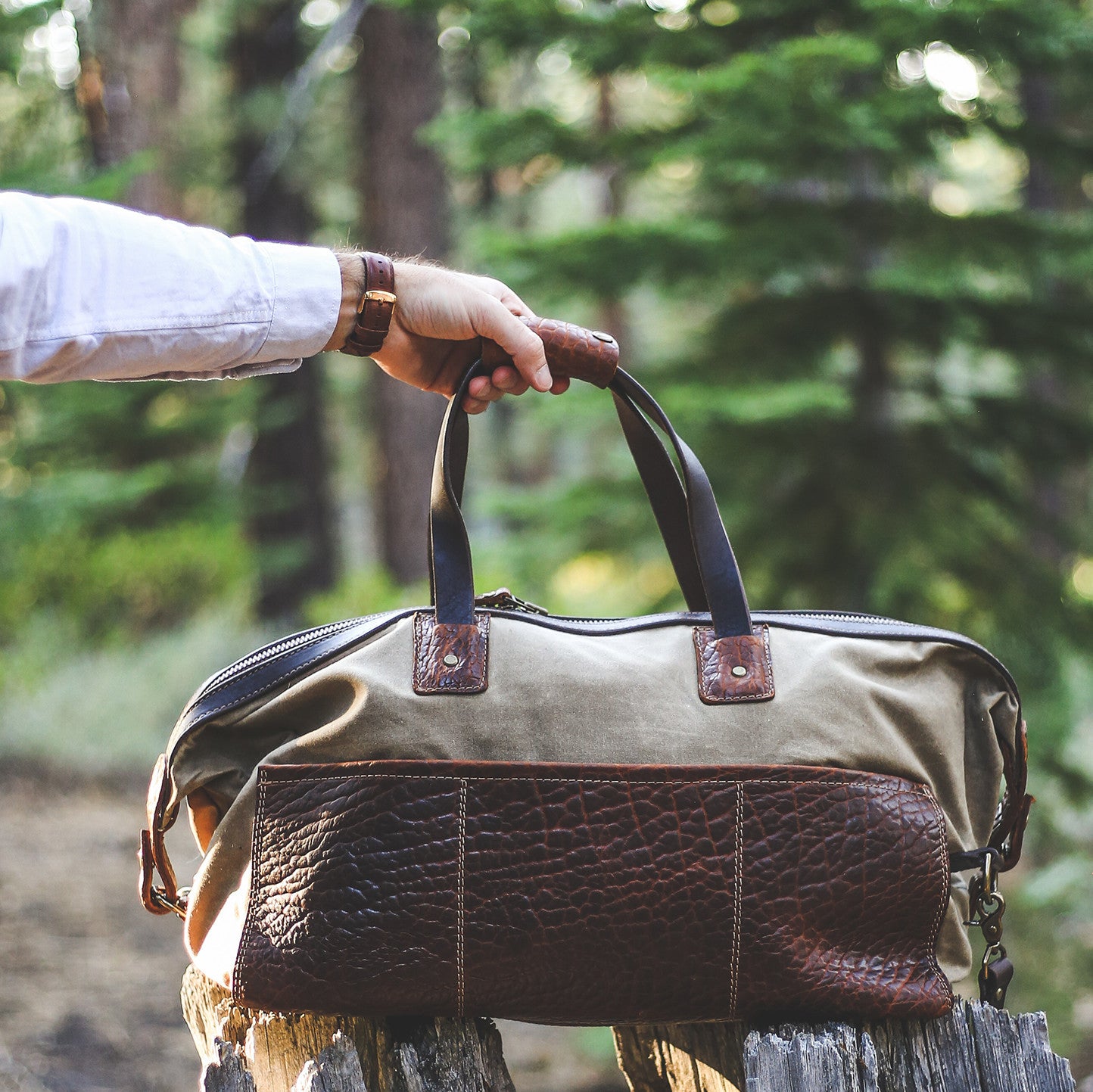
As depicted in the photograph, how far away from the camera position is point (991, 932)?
137 cm

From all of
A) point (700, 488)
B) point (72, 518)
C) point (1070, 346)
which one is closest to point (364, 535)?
point (72, 518)

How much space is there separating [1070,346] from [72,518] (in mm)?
5153

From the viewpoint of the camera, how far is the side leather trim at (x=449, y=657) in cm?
127

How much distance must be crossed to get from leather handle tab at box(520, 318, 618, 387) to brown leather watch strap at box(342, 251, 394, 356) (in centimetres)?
21

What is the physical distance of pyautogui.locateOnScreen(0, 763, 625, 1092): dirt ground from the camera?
11.4 feet

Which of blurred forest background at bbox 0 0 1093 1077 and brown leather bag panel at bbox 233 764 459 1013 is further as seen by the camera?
blurred forest background at bbox 0 0 1093 1077

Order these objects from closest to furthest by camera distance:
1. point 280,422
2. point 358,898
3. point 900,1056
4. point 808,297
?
point 358,898 < point 900,1056 < point 808,297 < point 280,422

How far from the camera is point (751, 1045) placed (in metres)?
1.25

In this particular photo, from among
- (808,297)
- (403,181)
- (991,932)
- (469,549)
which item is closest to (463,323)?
(469,549)

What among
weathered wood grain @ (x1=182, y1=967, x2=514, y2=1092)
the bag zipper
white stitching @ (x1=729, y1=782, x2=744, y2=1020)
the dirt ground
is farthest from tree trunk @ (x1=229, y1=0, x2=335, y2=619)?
white stitching @ (x1=729, y1=782, x2=744, y2=1020)

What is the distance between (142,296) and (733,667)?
92 centimetres

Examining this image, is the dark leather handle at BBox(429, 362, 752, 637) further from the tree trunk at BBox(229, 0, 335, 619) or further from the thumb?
the tree trunk at BBox(229, 0, 335, 619)

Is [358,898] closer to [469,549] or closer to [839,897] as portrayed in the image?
[469,549]

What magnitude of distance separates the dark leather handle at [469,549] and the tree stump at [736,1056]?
1.85 ft
